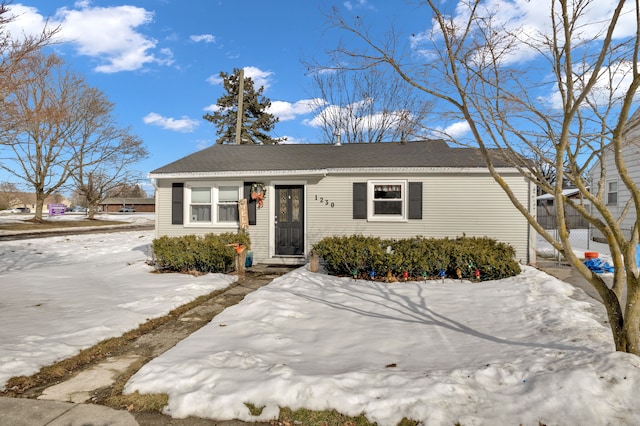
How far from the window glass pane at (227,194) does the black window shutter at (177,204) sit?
1.09 m

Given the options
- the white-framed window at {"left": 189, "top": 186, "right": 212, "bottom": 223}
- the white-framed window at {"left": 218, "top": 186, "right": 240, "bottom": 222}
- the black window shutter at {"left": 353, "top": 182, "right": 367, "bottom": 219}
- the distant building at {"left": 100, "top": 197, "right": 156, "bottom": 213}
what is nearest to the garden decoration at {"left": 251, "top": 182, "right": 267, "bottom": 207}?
the white-framed window at {"left": 218, "top": 186, "right": 240, "bottom": 222}

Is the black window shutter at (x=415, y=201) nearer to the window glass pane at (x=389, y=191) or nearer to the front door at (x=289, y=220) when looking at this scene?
the window glass pane at (x=389, y=191)

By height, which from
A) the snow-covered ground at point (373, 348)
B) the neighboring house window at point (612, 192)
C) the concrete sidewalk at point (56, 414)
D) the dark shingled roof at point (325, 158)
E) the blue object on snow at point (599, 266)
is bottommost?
the concrete sidewalk at point (56, 414)

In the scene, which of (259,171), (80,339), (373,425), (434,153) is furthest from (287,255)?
(373,425)

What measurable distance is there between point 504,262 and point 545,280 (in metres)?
0.78

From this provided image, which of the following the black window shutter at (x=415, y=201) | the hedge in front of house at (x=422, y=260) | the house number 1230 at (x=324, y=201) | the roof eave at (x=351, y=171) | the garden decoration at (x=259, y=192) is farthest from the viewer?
the garden decoration at (x=259, y=192)

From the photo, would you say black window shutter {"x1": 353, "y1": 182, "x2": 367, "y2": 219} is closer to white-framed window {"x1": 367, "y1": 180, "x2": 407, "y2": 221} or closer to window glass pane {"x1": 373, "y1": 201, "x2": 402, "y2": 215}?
white-framed window {"x1": 367, "y1": 180, "x2": 407, "y2": 221}

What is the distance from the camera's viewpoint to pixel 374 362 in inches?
140

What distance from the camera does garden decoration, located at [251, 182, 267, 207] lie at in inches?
386

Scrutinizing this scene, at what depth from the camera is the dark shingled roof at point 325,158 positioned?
952 centimetres

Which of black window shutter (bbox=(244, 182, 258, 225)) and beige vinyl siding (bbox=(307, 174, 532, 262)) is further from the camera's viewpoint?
black window shutter (bbox=(244, 182, 258, 225))

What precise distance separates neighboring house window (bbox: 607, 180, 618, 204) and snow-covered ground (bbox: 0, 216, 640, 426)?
10.9 metres

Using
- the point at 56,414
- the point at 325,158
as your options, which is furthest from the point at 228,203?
the point at 56,414

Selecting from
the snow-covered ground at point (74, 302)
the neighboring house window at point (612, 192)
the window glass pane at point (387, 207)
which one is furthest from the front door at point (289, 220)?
the neighboring house window at point (612, 192)
